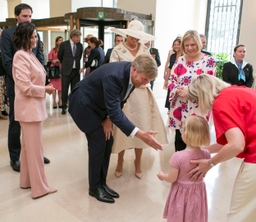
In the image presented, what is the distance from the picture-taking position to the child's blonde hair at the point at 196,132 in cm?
165

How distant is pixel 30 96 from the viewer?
2254 mm

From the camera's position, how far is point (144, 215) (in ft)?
7.50

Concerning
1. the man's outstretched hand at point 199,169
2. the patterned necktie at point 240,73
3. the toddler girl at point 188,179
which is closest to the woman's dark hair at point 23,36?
the toddler girl at point 188,179

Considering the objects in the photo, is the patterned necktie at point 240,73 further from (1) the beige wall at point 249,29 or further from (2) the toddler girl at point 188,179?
(2) the toddler girl at point 188,179

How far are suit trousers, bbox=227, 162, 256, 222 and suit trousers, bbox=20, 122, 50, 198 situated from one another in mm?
1593

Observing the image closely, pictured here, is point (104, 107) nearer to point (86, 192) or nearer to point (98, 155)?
point (98, 155)

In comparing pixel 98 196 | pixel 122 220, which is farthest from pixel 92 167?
pixel 122 220

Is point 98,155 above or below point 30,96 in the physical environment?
below

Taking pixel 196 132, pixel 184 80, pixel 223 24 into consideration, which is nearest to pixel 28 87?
pixel 196 132

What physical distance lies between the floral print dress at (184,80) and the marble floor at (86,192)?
684 mm

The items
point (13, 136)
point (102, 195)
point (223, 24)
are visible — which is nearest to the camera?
point (102, 195)

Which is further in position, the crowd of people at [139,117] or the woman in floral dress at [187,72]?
the woman in floral dress at [187,72]

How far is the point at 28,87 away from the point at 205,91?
136cm

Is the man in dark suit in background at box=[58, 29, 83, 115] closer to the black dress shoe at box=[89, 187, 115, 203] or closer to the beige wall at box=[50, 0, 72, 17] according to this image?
the black dress shoe at box=[89, 187, 115, 203]
